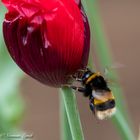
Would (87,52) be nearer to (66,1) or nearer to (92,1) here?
(66,1)

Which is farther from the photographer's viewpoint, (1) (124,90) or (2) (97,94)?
(1) (124,90)

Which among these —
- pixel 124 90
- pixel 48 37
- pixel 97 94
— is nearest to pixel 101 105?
pixel 97 94

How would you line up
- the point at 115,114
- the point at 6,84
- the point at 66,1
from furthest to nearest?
the point at 6,84
the point at 115,114
the point at 66,1

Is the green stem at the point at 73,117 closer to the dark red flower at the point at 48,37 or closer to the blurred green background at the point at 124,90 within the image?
the dark red flower at the point at 48,37

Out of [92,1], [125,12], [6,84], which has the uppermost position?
[92,1]

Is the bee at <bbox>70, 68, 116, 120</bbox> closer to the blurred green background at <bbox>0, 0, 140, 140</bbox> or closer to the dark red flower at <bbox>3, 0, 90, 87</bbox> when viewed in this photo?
the dark red flower at <bbox>3, 0, 90, 87</bbox>

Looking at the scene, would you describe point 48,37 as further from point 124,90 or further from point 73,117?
point 124,90

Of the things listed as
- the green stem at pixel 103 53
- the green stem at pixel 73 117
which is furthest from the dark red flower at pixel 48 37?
the green stem at pixel 103 53

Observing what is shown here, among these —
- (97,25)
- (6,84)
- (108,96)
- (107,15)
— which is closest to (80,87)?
(108,96)
